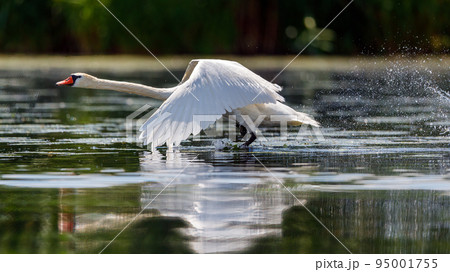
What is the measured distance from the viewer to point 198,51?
1332 inches

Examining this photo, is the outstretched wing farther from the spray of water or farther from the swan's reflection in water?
the spray of water

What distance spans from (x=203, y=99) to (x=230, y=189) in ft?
7.08

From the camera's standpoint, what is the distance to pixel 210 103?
9711mm

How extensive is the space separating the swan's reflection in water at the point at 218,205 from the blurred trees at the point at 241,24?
24396 mm

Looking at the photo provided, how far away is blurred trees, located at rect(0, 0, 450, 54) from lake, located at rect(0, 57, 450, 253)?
18.3 metres

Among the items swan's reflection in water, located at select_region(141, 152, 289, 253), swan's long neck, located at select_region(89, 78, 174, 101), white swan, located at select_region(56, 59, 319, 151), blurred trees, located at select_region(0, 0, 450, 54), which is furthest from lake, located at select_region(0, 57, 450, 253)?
blurred trees, located at select_region(0, 0, 450, 54)

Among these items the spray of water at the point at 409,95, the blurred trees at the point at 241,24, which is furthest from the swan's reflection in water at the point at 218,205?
the blurred trees at the point at 241,24

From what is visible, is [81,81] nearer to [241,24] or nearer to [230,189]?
[230,189]

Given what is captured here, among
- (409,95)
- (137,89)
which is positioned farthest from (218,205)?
(409,95)

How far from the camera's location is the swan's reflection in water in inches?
234

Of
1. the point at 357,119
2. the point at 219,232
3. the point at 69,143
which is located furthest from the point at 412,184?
the point at 357,119

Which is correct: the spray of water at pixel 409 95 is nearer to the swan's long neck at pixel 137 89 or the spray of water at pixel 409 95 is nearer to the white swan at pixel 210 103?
the white swan at pixel 210 103

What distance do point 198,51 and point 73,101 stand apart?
14.9m
